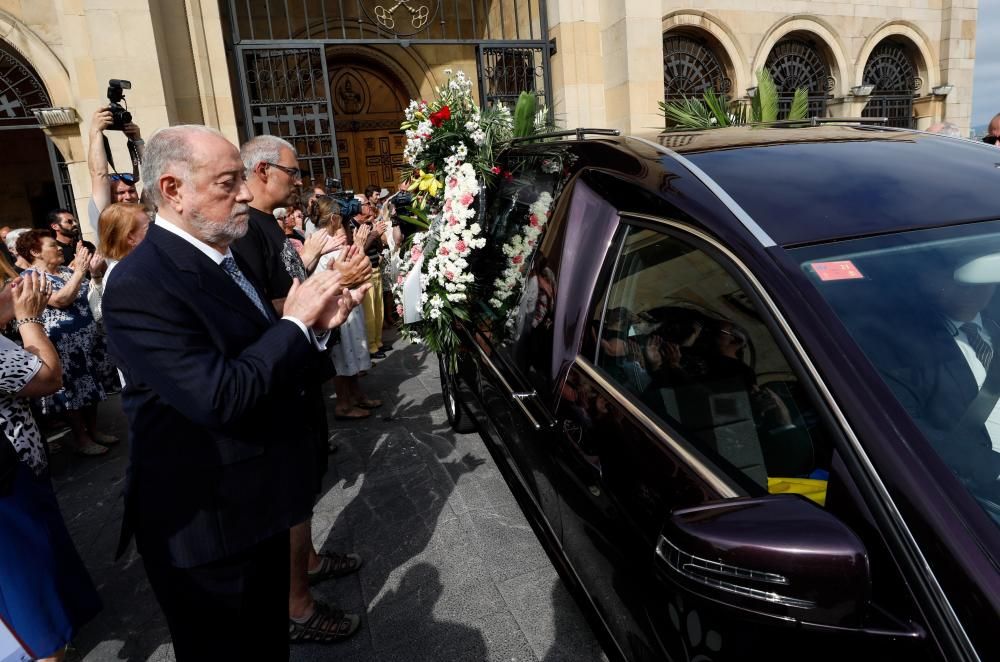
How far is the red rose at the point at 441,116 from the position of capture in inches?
148

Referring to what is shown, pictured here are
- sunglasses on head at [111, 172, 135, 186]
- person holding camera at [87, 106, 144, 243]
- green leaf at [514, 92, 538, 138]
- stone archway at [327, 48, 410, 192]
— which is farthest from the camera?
stone archway at [327, 48, 410, 192]

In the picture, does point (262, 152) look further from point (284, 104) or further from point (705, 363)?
point (284, 104)

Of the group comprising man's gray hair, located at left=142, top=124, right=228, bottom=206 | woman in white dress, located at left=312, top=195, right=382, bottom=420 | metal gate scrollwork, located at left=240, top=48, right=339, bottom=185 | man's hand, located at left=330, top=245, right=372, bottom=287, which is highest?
metal gate scrollwork, located at left=240, top=48, right=339, bottom=185

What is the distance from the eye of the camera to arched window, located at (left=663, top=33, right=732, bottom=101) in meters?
12.4

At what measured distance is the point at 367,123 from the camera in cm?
1220

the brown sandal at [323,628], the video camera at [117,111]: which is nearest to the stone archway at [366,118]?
the video camera at [117,111]

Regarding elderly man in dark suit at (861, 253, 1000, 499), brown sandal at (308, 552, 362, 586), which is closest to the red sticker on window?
elderly man in dark suit at (861, 253, 1000, 499)

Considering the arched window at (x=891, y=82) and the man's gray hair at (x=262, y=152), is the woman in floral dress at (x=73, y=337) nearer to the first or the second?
the man's gray hair at (x=262, y=152)

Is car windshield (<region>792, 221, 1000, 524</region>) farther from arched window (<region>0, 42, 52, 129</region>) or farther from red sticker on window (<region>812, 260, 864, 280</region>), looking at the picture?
arched window (<region>0, 42, 52, 129</region>)

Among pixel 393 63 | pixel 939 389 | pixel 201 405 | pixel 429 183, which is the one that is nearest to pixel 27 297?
pixel 201 405

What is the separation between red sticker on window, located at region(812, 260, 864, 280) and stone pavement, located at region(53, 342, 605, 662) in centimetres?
172

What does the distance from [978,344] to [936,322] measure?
15cm

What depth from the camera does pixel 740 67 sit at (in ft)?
41.0

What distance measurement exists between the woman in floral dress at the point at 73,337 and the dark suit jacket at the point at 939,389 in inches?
199
